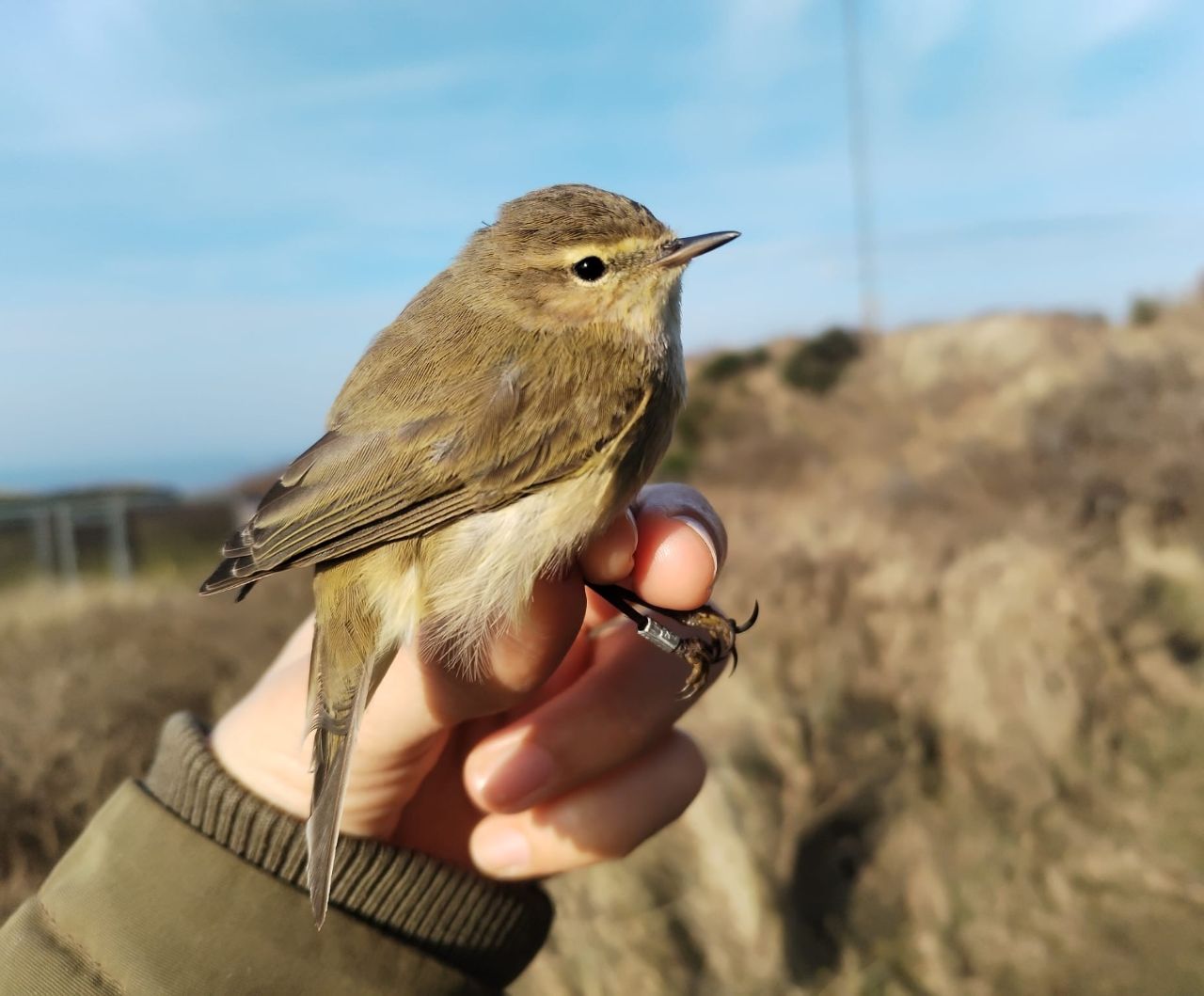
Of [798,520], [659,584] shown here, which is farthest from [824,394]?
[659,584]

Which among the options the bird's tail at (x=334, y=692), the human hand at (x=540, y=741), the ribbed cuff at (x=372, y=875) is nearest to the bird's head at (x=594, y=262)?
the human hand at (x=540, y=741)

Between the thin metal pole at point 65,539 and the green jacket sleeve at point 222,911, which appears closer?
the green jacket sleeve at point 222,911

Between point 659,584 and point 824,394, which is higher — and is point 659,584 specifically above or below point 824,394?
above

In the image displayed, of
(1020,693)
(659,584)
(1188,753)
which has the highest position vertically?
(659,584)

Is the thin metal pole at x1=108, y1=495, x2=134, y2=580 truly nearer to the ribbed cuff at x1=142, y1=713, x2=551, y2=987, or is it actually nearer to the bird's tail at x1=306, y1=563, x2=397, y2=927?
the ribbed cuff at x1=142, y1=713, x2=551, y2=987

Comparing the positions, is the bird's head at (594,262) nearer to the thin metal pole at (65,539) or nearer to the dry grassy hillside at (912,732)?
the dry grassy hillside at (912,732)

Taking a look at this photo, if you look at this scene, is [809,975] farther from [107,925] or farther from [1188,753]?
[1188,753]

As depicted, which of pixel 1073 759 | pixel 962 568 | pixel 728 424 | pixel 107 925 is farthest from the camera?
pixel 728 424
